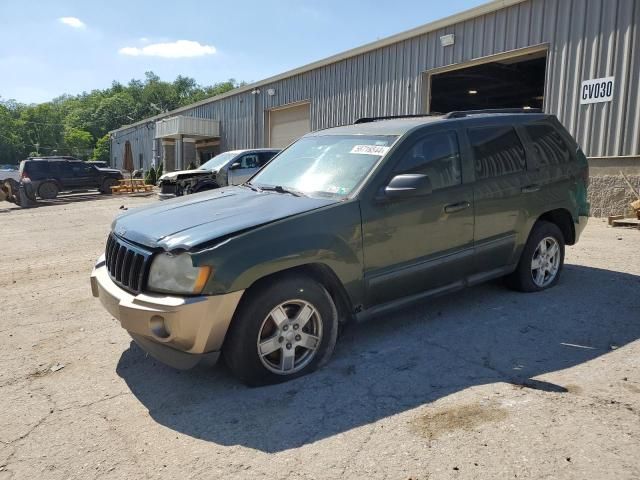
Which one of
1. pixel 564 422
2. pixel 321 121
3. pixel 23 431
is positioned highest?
pixel 321 121

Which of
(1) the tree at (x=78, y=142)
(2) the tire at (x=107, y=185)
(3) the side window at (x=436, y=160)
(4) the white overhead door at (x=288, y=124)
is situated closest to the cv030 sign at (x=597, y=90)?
(3) the side window at (x=436, y=160)

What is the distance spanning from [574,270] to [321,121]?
14.5 m

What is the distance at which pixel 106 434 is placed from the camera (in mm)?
2902

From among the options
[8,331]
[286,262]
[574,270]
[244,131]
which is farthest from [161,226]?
[244,131]

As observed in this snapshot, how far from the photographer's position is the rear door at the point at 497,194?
14.7ft

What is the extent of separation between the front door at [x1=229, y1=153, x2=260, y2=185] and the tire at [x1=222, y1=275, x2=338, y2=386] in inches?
443

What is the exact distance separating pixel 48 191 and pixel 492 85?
18107 millimetres

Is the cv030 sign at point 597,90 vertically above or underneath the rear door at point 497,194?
above

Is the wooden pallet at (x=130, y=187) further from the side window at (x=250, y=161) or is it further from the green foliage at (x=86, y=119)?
the green foliage at (x=86, y=119)

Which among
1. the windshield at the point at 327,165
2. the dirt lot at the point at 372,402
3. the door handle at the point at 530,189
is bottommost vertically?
the dirt lot at the point at 372,402

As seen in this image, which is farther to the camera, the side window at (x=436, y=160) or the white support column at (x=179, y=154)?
the white support column at (x=179, y=154)

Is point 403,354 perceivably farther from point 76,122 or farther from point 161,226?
point 76,122

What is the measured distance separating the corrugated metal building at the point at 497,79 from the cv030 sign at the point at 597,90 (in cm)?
2

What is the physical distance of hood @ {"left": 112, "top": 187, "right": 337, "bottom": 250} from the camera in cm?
323
